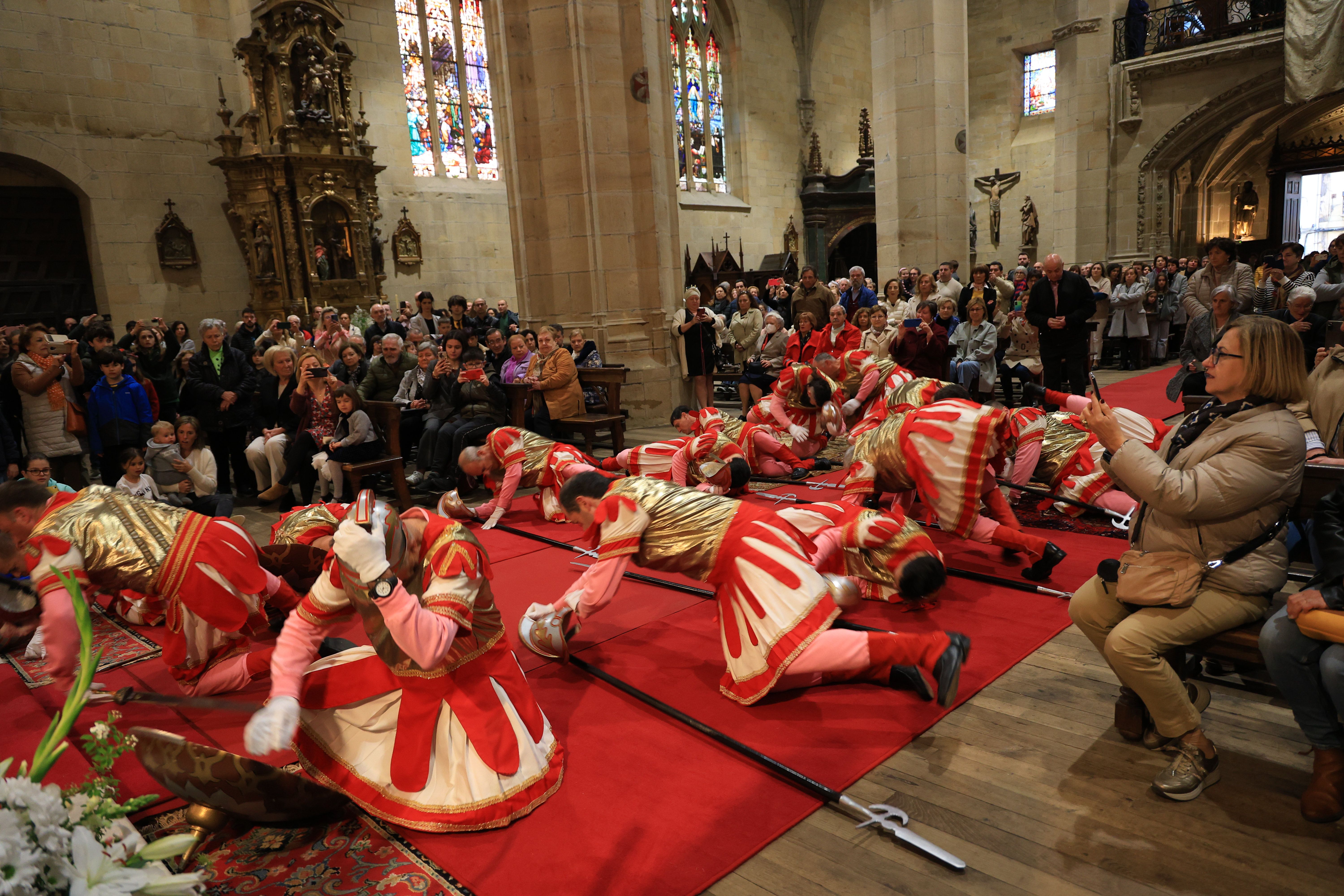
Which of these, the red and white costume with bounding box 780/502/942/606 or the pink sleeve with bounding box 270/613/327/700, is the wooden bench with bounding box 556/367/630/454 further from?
the pink sleeve with bounding box 270/613/327/700

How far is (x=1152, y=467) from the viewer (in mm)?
2660

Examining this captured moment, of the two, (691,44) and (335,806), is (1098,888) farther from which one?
(691,44)

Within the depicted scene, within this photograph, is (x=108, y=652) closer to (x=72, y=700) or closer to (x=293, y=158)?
(x=72, y=700)

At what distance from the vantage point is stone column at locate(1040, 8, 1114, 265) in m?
16.8

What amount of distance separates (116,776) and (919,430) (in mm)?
4043

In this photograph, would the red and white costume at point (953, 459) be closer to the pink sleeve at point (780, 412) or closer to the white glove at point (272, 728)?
the pink sleeve at point (780, 412)

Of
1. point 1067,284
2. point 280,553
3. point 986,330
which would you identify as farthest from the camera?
point 986,330

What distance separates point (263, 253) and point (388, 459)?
841cm

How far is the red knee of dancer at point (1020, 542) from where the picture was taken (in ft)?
15.1

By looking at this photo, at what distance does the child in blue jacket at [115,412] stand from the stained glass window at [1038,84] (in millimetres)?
22577

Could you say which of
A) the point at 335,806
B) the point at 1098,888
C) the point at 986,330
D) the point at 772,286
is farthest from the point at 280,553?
the point at 772,286

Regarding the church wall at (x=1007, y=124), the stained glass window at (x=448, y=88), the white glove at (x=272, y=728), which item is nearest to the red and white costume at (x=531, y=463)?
the white glove at (x=272, y=728)

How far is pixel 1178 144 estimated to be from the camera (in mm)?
16375

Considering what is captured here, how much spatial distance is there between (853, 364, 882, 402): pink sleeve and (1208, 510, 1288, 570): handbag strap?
5.36m
